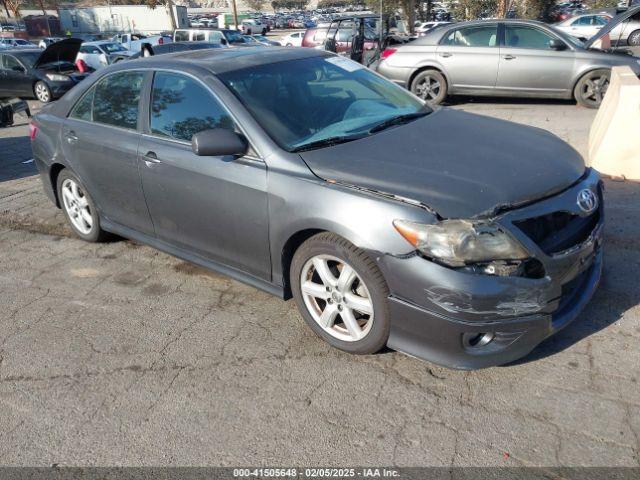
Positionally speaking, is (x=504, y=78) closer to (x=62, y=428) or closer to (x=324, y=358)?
(x=324, y=358)

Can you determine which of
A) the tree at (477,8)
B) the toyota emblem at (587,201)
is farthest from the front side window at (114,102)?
the tree at (477,8)

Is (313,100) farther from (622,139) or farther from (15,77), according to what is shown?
(15,77)

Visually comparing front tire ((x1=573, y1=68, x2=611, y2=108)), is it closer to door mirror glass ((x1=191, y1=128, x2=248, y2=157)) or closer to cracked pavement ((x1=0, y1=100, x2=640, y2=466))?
cracked pavement ((x1=0, y1=100, x2=640, y2=466))

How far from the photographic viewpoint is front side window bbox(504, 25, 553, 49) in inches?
371

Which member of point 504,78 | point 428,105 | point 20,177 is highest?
point 428,105

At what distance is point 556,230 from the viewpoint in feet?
9.24

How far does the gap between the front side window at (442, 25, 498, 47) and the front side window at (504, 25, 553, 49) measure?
24cm

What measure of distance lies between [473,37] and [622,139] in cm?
513

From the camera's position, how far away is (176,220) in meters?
3.86

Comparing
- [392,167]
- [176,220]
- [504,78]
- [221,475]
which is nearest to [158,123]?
[176,220]

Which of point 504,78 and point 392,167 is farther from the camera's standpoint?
point 504,78

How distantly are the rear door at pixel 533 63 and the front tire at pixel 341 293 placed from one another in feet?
25.8

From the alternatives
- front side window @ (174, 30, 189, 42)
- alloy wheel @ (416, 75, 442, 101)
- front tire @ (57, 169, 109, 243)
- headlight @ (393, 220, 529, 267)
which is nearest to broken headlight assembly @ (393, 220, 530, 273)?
headlight @ (393, 220, 529, 267)

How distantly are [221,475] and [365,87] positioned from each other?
284 centimetres
